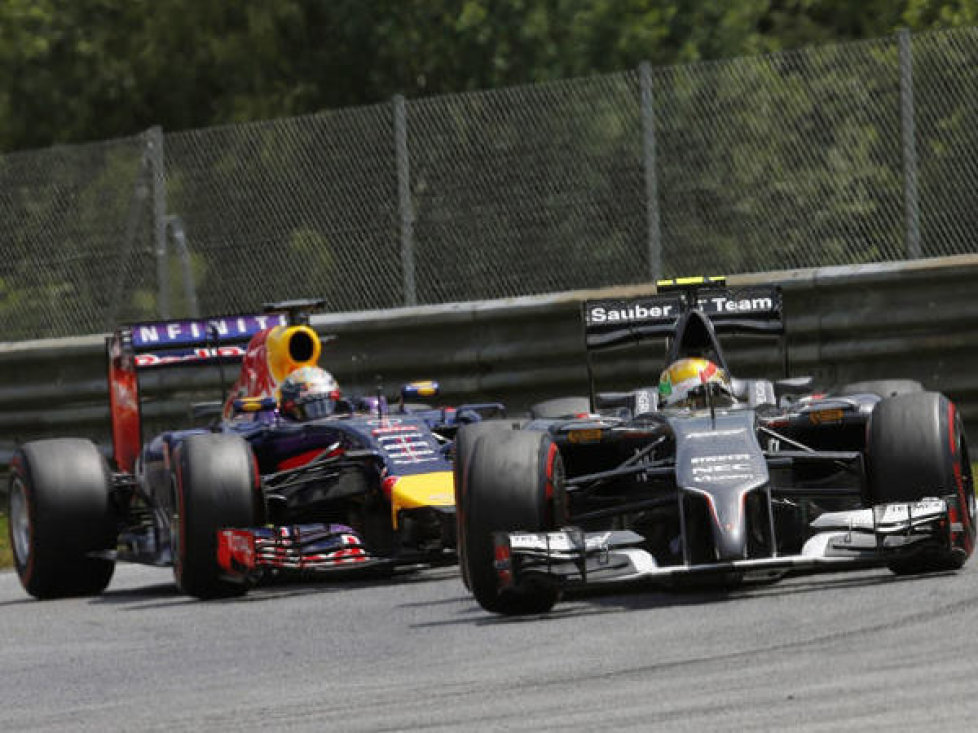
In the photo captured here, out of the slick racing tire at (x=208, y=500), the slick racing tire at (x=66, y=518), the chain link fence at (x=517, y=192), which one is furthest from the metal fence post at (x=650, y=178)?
the slick racing tire at (x=208, y=500)

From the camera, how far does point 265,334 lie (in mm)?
14117

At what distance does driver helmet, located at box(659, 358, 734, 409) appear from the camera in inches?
453

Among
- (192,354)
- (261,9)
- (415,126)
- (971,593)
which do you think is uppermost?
(261,9)

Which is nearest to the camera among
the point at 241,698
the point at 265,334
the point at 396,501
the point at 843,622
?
the point at 241,698

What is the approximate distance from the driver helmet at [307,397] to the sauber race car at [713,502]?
107 inches

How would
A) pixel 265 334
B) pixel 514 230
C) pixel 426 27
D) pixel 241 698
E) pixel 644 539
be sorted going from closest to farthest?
1. pixel 241 698
2. pixel 644 539
3. pixel 265 334
4. pixel 514 230
5. pixel 426 27

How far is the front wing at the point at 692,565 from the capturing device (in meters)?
9.66

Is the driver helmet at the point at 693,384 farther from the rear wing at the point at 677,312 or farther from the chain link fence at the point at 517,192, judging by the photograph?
the chain link fence at the point at 517,192

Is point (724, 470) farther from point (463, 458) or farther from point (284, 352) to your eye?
point (284, 352)

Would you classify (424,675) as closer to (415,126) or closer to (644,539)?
(644,539)

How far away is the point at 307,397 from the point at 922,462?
15.0 feet

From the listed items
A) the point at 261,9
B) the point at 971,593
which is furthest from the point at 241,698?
the point at 261,9

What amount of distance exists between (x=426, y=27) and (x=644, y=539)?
1733cm

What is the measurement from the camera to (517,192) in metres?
16.8
